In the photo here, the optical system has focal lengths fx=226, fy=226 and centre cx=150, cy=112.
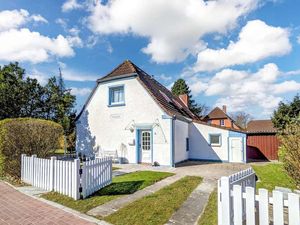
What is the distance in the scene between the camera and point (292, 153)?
5.41m

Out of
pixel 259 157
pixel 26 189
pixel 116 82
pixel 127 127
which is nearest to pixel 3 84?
pixel 116 82

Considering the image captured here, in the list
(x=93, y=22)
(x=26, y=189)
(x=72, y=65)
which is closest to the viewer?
(x=26, y=189)

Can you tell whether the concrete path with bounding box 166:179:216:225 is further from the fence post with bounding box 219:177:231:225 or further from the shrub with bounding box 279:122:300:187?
the shrub with bounding box 279:122:300:187

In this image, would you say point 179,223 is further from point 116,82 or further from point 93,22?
point 116,82

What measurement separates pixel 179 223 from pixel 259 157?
812 inches

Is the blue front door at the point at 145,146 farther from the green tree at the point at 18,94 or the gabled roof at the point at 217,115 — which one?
the gabled roof at the point at 217,115

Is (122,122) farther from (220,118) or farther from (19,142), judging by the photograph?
(220,118)

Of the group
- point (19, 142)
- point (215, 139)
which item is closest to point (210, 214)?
point (19, 142)

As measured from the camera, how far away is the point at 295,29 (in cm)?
1019

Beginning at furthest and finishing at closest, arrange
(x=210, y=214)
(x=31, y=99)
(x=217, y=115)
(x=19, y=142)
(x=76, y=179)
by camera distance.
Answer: (x=217, y=115) → (x=31, y=99) → (x=19, y=142) → (x=76, y=179) → (x=210, y=214)

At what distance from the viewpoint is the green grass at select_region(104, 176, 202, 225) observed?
5477 millimetres

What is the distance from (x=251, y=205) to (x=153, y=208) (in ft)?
10.2

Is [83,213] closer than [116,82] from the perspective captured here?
Yes

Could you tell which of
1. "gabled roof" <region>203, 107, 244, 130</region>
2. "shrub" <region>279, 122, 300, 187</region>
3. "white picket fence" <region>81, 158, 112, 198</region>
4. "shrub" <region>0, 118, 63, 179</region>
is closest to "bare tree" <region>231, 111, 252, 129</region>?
"gabled roof" <region>203, 107, 244, 130</region>
